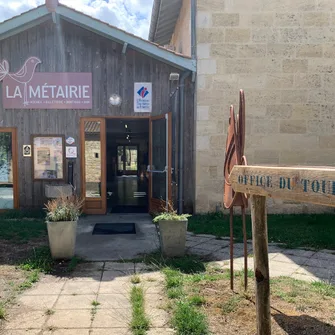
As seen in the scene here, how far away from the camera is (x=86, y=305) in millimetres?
3605

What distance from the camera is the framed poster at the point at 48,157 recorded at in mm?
8391

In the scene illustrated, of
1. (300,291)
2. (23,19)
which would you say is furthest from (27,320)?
(23,19)

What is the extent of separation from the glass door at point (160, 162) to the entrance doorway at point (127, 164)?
1040mm

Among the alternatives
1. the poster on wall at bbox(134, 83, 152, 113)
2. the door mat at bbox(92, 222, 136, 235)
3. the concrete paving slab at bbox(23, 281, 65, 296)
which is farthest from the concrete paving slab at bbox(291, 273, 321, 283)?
the poster on wall at bbox(134, 83, 152, 113)

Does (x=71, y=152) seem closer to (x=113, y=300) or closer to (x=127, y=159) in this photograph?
(x=113, y=300)

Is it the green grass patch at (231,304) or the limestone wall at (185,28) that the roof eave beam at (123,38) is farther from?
the green grass patch at (231,304)

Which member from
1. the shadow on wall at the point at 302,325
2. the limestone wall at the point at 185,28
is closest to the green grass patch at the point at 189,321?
the shadow on wall at the point at 302,325

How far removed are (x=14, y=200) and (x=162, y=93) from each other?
13.9 ft

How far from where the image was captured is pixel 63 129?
838cm

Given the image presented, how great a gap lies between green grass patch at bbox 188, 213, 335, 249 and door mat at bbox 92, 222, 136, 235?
47.5 inches

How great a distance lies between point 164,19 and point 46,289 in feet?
31.8

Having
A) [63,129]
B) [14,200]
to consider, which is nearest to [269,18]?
[63,129]

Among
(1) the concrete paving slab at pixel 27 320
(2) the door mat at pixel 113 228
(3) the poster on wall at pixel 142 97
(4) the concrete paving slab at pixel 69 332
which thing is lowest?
(4) the concrete paving slab at pixel 69 332

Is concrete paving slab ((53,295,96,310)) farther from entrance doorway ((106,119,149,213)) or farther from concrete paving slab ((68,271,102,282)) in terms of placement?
entrance doorway ((106,119,149,213))
